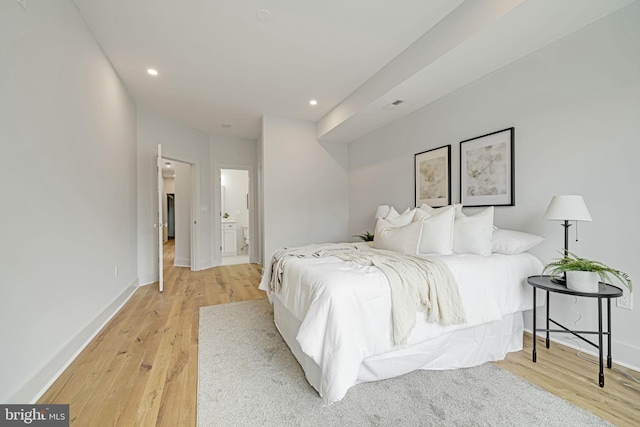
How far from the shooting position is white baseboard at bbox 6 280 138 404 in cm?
148

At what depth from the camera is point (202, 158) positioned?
525 centimetres

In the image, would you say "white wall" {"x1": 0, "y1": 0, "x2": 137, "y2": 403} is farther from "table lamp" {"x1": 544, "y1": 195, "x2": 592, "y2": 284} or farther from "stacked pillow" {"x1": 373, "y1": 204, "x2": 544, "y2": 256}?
"table lamp" {"x1": 544, "y1": 195, "x2": 592, "y2": 284}

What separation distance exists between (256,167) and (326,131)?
217 cm

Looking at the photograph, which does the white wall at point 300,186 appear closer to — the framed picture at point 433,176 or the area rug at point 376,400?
the framed picture at point 433,176

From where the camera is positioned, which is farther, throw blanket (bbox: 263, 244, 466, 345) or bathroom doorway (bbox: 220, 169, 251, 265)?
bathroom doorway (bbox: 220, 169, 251, 265)

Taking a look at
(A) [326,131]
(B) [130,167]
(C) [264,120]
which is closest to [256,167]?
(C) [264,120]

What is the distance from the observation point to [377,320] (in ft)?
5.08

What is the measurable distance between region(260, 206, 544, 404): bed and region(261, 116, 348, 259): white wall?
2161 mm

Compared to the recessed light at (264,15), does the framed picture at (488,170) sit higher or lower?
lower

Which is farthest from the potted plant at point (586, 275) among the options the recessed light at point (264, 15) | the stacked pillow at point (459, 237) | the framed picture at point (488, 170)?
the recessed light at point (264, 15)

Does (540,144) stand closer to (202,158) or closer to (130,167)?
(130,167)

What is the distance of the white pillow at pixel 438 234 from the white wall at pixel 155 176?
4148 mm

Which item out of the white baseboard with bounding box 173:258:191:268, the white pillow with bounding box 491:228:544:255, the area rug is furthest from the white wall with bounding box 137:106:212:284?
the white pillow with bounding box 491:228:544:255

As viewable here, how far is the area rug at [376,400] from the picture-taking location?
4.51 ft
